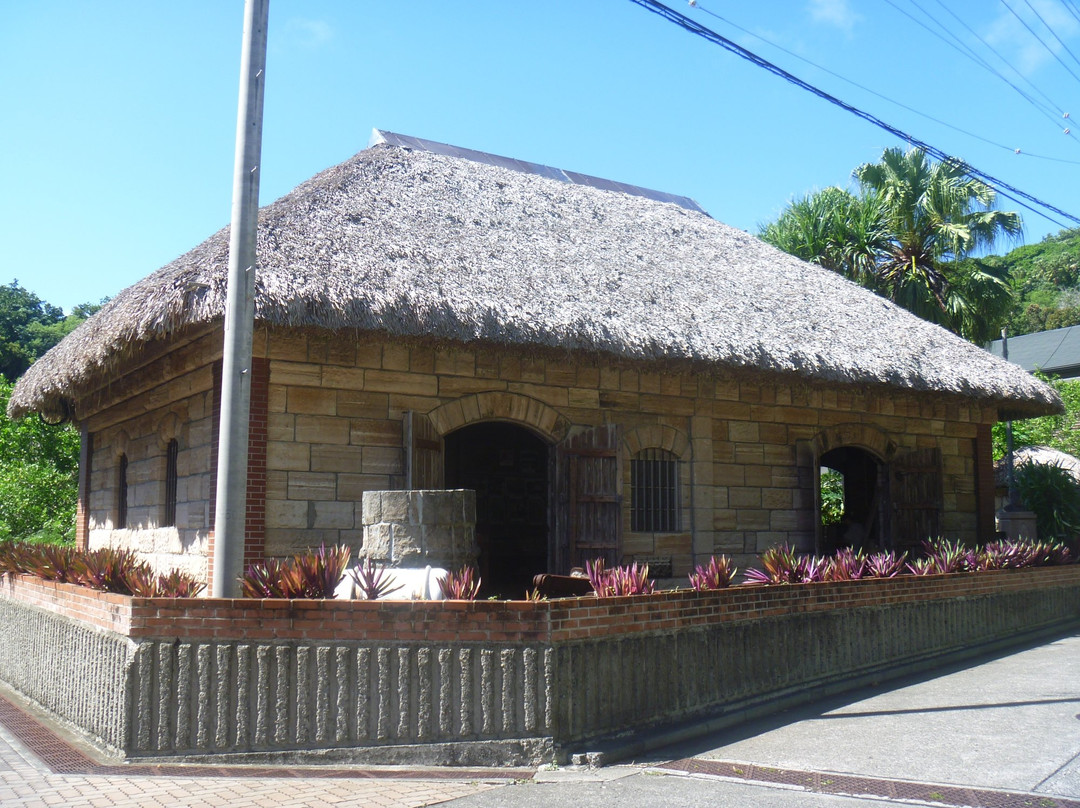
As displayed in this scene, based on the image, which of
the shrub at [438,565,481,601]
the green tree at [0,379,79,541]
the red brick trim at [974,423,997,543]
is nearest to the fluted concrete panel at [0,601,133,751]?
the shrub at [438,565,481,601]

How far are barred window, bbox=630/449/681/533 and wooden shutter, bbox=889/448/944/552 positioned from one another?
4.09m

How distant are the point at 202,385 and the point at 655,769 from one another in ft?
20.7

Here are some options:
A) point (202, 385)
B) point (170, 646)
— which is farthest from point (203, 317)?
point (170, 646)

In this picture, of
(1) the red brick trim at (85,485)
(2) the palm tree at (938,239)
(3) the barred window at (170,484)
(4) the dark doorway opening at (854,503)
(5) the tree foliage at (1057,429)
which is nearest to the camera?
(3) the barred window at (170,484)

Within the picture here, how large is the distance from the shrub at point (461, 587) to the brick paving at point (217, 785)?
1.12 m

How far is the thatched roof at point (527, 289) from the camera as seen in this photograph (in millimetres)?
9109

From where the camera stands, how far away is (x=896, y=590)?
990 centimetres

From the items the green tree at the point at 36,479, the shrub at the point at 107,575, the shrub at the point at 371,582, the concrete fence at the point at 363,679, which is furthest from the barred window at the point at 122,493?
the shrub at the point at 371,582

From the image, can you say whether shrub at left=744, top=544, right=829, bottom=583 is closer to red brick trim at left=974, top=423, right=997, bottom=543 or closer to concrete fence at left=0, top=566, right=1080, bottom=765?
concrete fence at left=0, top=566, right=1080, bottom=765

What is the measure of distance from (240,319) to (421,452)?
366 cm

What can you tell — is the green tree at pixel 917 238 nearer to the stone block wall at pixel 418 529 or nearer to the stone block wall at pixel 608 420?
the stone block wall at pixel 608 420

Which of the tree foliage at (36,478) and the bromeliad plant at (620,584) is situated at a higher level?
the tree foliage at (36,478)

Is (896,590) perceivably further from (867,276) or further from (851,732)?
(867,276)

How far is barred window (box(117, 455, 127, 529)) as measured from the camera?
13156mm
